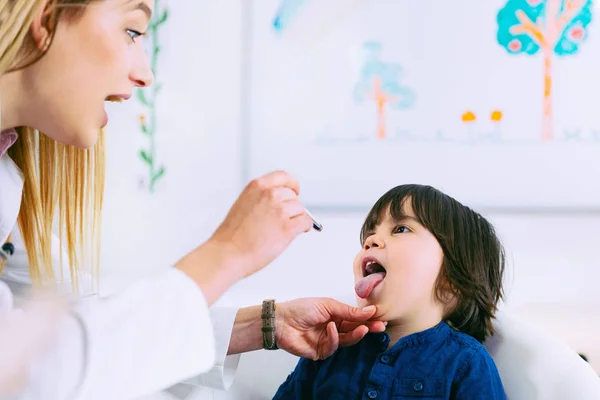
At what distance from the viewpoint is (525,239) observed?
5.96 feet

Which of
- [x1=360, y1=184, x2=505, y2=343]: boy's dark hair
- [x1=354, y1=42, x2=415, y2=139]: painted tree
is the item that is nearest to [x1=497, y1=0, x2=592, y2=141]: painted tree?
[x1=354, y1=42, x2=415, y2=139]: painted tree

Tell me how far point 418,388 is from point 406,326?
12 centimetres

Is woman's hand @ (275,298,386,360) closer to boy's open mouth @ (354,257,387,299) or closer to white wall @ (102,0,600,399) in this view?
boy's open mouth @ (354,257,387,299)

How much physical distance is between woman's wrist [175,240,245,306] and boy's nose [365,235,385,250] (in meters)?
0.42

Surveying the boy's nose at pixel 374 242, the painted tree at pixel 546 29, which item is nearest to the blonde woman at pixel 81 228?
the boy's nose at pixel 374 242

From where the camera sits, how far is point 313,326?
3.62 feet

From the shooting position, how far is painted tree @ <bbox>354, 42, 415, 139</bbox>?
181cm

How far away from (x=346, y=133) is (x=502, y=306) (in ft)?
1.94

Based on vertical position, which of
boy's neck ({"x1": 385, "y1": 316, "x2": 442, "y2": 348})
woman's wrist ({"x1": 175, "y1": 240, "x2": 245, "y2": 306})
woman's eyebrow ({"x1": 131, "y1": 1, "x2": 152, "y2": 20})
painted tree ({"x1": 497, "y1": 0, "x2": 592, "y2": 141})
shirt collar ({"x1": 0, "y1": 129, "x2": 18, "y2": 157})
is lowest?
boy's neck ({"x1": 385, "y1": 316, "x2": 442, "y2": 348})

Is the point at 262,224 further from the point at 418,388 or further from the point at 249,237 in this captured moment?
the point at 418,388

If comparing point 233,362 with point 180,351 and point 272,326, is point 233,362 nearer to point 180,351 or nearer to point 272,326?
point 272,326

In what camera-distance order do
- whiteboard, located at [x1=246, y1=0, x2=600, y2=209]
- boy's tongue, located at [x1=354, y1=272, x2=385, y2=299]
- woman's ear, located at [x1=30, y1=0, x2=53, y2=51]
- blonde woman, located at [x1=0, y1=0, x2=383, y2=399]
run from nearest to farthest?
blonde woman, located at [x1=0, y1=0, x2=383, y2=399], woman's ear, located at [x1=30, y1=0, x2=53, y2=51], boy's tongue, located at [x1=354, y1=272, x2=385, y2=299], whiteboard, located at [x1=246, y1=0, x2=600, y2=209]

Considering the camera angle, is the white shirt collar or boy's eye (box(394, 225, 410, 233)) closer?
the white shirt collar

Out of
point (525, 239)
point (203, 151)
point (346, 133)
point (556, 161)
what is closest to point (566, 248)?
point (525, 239)
